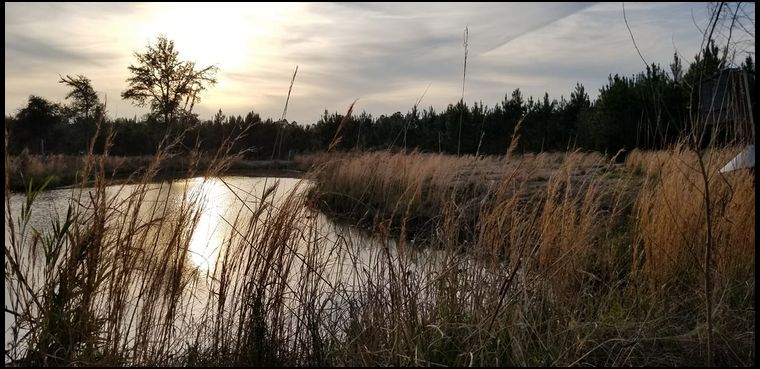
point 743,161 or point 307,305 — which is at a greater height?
point 743,161

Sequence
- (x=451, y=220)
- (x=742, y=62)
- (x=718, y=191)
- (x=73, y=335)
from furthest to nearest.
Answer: (x=718, y=191) < (x=742, y=62) < (x=451, y=220) < (x=73, y=335)

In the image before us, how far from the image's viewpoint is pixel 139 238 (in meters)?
2.32

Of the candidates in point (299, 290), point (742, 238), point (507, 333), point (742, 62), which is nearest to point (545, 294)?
point (507, 333)

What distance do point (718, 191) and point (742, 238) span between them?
37cm

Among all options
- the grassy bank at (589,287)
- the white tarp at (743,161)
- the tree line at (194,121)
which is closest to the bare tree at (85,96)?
the tree line at (194,121)

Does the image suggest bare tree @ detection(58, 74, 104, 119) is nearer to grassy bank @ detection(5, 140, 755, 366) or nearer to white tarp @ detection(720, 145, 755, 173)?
grassy bank @ detection(5, 140, 755, 366)

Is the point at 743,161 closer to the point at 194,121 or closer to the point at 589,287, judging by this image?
the point at 589,287

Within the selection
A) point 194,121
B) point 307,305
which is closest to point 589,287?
point 307,305

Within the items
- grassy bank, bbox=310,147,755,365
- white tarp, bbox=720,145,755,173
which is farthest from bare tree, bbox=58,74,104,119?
white tarp, bbox=720,145,755,173

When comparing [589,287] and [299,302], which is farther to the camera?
[589,287]

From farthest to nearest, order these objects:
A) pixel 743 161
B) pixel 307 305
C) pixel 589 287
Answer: pixel 743 161 → pixel 589 287 → pixel 307 305

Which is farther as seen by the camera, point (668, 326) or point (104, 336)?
point (668, 326)

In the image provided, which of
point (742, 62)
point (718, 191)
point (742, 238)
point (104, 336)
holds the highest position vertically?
point (742, 62)

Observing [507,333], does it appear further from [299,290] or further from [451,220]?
[299,290]
